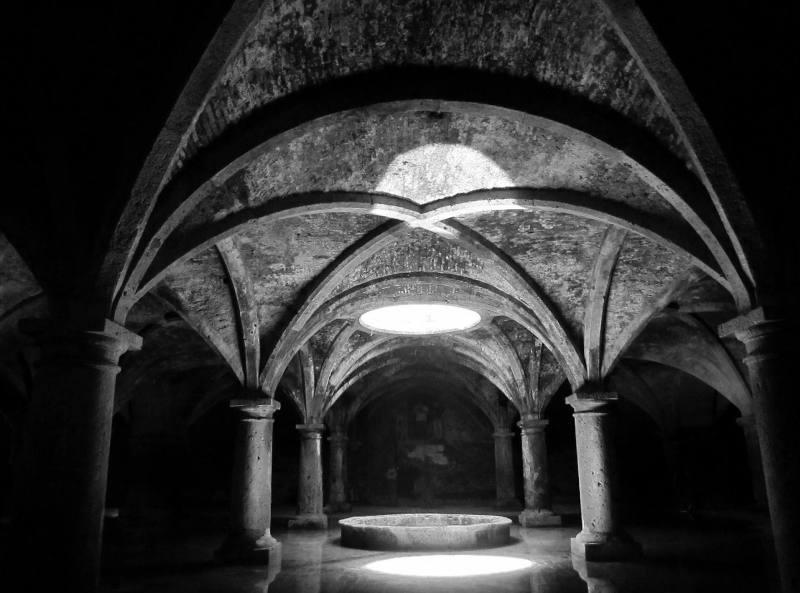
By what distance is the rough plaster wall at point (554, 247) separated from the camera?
7.42m

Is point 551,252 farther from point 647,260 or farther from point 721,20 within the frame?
point 721,20

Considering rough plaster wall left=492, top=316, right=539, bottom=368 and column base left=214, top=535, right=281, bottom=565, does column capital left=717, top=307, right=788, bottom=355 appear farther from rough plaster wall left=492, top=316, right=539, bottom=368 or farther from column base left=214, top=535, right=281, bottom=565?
rough plaster wall left=492, top=316, right=539, bottom=368

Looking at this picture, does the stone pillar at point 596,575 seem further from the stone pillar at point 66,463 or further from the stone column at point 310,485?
the stone column at point 310,485

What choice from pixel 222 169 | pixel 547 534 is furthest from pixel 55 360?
pixel 547 534

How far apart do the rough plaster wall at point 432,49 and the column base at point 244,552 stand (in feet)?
18.2

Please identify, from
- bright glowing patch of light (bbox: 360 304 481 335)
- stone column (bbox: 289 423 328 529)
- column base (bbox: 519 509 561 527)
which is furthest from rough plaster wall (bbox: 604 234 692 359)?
stone column (bbox: 289 423 328 529)

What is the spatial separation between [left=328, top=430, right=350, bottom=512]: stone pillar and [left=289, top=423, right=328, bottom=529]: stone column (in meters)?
4.22

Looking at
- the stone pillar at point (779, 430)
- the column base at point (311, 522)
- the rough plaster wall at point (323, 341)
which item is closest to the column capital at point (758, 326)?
the stone pillar at point (779, 430)

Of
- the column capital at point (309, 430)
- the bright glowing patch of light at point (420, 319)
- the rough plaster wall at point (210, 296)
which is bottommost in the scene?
the column capital at point (309, 430)

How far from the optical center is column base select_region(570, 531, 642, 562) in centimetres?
816

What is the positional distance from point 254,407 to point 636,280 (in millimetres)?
5555

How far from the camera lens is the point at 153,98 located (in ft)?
14.5

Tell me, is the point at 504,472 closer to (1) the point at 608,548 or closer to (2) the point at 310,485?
(2) the point at 310,485

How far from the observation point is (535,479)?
13.6 meters
